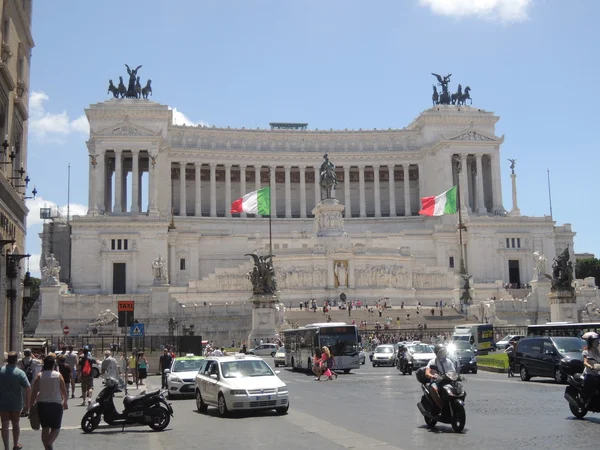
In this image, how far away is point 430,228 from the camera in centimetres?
11538

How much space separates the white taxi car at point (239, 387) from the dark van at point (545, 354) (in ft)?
42.9

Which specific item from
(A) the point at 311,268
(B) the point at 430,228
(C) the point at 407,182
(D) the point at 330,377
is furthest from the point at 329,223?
(D) the point at 330,377

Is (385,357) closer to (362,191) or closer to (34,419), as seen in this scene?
(34,419)

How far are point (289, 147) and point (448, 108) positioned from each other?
991 inches

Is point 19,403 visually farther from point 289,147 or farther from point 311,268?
point 289,147

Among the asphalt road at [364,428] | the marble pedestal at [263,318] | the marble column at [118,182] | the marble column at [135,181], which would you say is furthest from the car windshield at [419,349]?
the marble column at [135,181]

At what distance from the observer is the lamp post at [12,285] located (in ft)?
116

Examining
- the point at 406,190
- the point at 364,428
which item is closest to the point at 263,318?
the point at 364,428

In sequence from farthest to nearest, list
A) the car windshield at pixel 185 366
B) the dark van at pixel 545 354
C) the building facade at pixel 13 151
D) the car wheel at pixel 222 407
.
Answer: the building facade at pixel 13 151 < the dark van at pixel 545 354 < the car windshield at pixel 185 366 < the car wheel at pixel 222 407

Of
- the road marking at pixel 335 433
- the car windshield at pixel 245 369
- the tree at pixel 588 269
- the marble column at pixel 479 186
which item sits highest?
the marble column at pixel 479 186

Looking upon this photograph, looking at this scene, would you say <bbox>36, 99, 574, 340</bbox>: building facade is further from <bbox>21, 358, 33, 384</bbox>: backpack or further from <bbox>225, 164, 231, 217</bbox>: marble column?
<bbox>21, 358, 33, 384</bbox>: backpack

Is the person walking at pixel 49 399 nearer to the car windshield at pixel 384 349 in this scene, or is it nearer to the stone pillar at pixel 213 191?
the car windshield at pixel 384 349

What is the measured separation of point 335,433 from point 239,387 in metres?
4.68

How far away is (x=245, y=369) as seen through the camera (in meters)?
24.7
